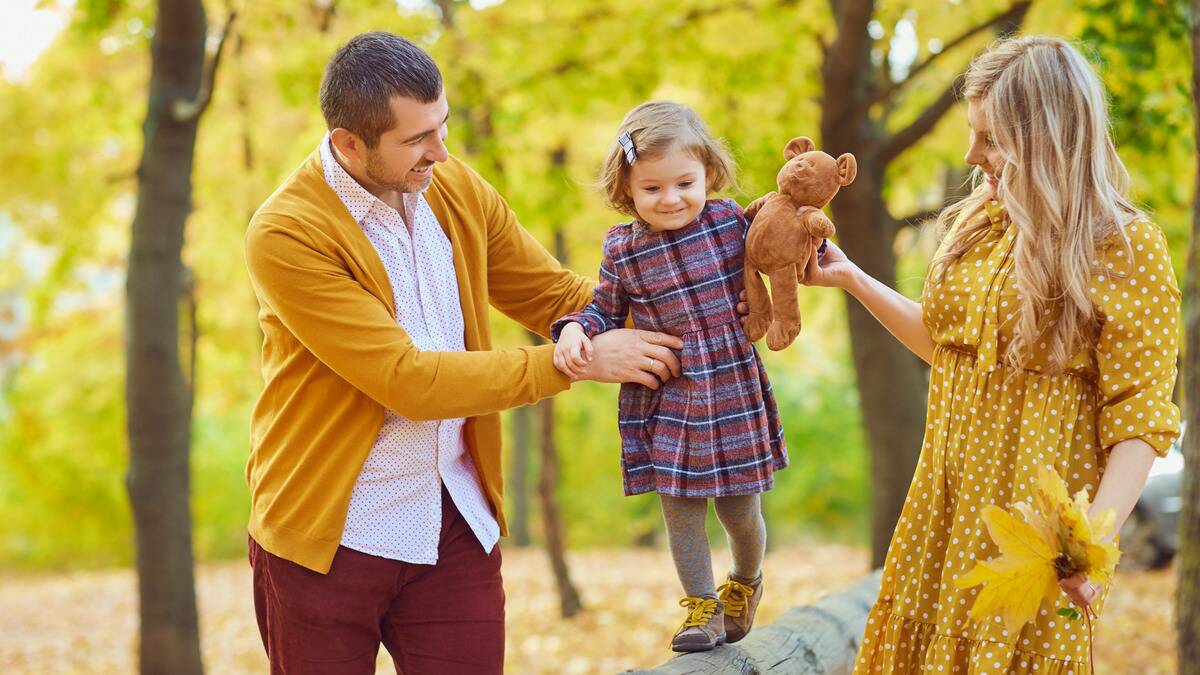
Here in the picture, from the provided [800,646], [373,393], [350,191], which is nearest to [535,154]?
[800,646]

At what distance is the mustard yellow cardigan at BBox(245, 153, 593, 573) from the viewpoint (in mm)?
2652

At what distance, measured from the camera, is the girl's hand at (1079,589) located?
2240mm

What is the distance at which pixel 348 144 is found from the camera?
2760mm

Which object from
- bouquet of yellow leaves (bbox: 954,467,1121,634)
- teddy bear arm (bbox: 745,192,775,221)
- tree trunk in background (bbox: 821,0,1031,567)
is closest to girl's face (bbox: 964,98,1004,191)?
teddy bear arm (bbox: 745,192,775,221)

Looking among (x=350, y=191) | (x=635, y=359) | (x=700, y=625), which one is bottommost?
(x=700, y=625)

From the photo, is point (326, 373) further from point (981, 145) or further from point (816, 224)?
point (981, 145)

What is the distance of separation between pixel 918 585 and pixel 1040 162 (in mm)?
1006

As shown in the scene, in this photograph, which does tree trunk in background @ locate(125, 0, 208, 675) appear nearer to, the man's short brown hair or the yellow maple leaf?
the man's short brown hair

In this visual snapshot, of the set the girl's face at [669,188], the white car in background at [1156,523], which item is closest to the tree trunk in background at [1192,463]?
the girl's face at [669,188]

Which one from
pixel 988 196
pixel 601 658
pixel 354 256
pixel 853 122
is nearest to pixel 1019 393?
pixel 988 196

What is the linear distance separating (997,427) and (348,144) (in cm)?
166

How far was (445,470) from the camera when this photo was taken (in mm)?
2854

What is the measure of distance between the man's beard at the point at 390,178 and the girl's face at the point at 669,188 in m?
0.52

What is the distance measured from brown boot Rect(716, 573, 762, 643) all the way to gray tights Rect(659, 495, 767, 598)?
0.35 feet
